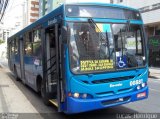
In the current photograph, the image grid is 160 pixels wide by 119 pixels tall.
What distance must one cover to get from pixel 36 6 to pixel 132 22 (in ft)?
330

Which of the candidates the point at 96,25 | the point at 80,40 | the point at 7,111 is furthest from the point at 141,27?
the point at 7,111

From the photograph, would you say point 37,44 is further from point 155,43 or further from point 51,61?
point 155,43

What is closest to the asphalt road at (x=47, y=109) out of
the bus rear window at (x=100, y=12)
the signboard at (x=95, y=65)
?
the signboard at (x=95, y=65)

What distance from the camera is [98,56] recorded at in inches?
258

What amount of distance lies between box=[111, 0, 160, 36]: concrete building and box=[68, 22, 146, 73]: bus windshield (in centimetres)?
1995

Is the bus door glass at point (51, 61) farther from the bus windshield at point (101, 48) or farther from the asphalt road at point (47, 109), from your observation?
the bus windshield at point (101, 48)

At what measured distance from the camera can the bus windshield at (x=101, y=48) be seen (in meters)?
6.38

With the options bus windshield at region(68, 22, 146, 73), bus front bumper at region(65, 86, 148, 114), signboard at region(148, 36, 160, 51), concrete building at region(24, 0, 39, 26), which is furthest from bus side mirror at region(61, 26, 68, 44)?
concrete building at region(24, 0, 39, 26)

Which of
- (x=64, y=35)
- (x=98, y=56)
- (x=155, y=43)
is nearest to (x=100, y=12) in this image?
(x=98, y=56)

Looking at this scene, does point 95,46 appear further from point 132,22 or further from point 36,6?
point 36,6

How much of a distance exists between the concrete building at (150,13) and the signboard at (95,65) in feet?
67.4

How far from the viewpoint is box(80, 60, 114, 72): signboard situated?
21.0 ft

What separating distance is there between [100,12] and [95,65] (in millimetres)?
1316

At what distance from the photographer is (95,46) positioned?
6535 mm
